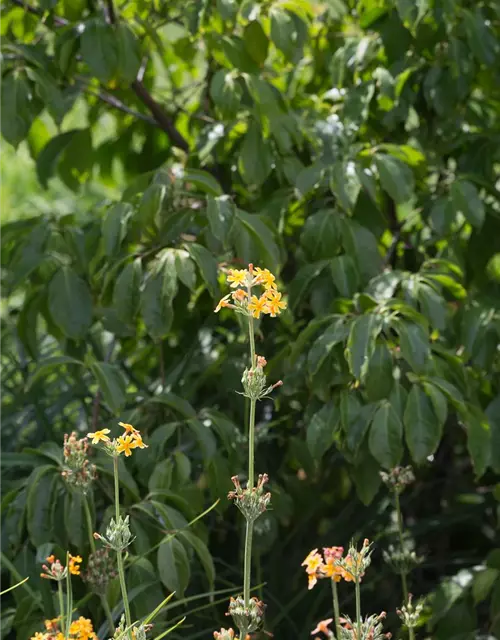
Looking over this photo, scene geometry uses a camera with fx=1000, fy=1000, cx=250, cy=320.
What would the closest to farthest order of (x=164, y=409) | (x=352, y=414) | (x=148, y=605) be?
(x=148, y=605) < (x=352, y=414) < (x=164, y=409)

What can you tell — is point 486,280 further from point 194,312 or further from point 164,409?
point 164,409

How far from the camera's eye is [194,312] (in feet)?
7.55

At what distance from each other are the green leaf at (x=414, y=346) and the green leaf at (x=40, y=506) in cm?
63

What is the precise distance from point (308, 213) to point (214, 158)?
0.26m

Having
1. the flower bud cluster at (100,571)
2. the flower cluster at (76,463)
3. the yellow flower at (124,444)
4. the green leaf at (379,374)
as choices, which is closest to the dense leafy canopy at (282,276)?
the green leaf at (379,374)

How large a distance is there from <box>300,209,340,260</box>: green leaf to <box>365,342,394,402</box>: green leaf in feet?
1.04

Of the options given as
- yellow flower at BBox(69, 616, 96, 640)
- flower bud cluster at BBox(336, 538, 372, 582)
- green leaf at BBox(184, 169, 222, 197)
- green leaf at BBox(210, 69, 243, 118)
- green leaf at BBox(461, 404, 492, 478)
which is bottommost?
green leaf at BBox(461, 404, 492, 478)

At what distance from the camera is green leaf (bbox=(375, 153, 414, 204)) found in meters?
1.97

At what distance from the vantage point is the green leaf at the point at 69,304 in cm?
197

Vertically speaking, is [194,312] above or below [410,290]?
below

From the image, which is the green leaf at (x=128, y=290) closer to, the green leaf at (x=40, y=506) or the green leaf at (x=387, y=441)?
the green leaf at (x=40, y=506)

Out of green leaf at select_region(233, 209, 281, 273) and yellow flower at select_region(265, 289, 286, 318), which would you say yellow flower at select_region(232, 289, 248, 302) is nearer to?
yellow flower at select_region(265, 289, 286, 318)

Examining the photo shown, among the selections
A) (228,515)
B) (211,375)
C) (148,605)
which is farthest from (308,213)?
(148,605)

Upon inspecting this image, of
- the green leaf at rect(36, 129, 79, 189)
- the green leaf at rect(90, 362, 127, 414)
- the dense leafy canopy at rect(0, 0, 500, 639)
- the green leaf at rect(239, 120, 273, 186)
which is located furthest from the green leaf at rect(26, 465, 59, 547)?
the green leaf at rect(36, 129, 79, 189)
